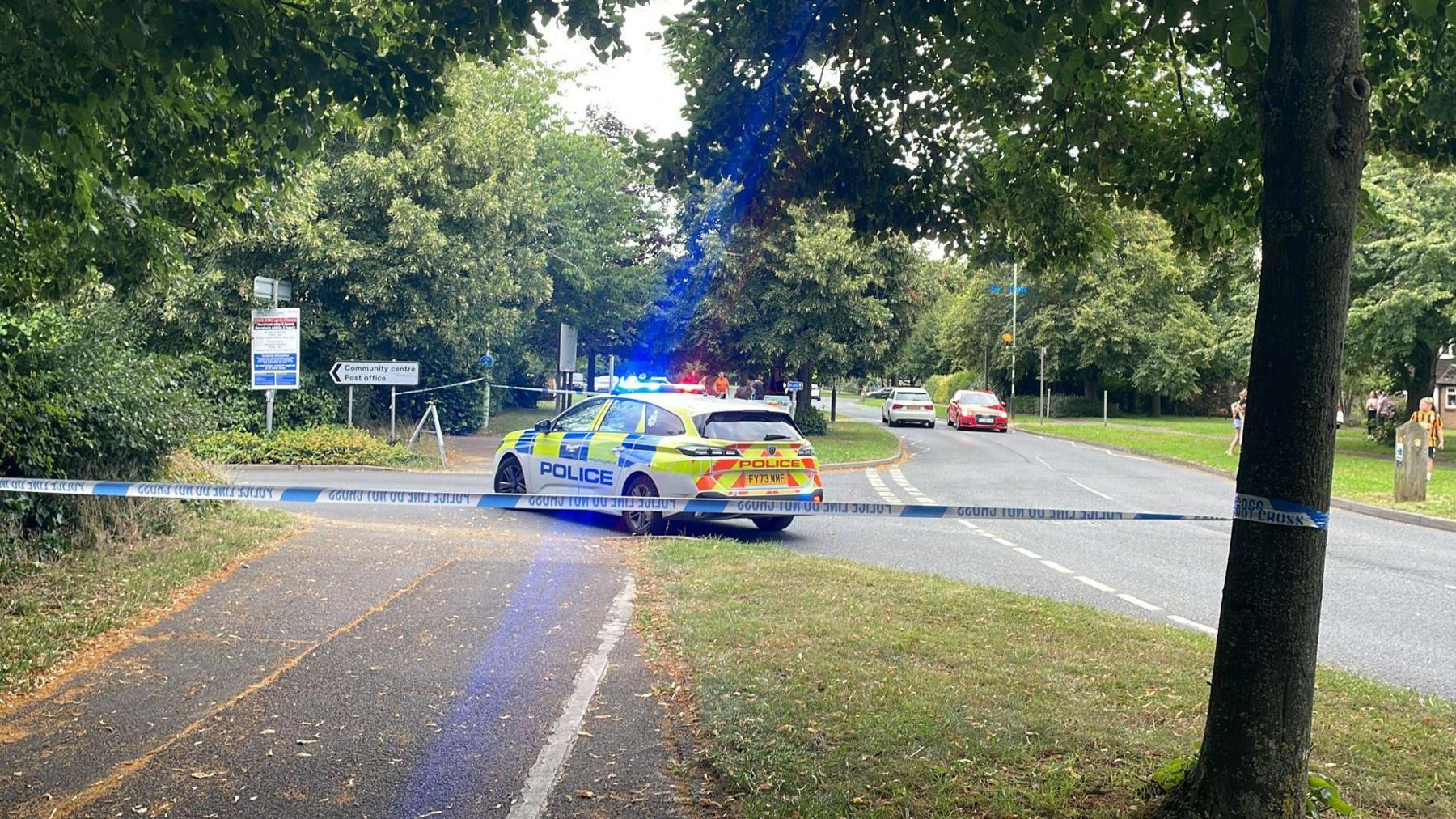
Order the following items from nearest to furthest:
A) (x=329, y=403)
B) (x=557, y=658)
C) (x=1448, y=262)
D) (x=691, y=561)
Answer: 1. (x=557, y=658)
2. (x=691, y=561)
3. (x=329, y=403)
4. (x=1448, y=262)

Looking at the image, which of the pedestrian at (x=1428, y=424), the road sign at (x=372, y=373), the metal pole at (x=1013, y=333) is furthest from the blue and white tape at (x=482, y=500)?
the metal pole at (x=1013, y=333)

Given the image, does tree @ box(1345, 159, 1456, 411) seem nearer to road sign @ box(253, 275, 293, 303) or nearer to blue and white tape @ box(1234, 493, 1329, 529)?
road sign @ box(253, 275, 293, 303)

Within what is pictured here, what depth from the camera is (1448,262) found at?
82.0 feet

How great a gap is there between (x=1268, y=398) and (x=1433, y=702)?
3.17m

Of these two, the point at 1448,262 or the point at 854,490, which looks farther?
the point at 1448,262

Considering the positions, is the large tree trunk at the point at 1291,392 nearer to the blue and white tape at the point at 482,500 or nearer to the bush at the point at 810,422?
the blue and white tape at the point at 482,500

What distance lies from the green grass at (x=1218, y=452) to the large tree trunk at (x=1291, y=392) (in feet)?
35.2

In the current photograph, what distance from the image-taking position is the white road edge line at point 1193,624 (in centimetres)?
757

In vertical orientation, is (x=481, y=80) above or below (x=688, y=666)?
above

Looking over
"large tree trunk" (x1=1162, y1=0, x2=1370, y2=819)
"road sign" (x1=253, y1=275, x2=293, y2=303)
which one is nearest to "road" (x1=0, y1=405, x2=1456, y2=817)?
"large tree trunk" (x1=1162, y1=0, x2=1370, y2=819)


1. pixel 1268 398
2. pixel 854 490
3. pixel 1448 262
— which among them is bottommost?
pixel 854 490

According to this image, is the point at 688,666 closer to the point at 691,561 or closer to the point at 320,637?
the point at 320,637

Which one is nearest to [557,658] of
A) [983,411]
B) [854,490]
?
[854,490]

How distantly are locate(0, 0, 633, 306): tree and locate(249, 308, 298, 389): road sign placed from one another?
12.2m
